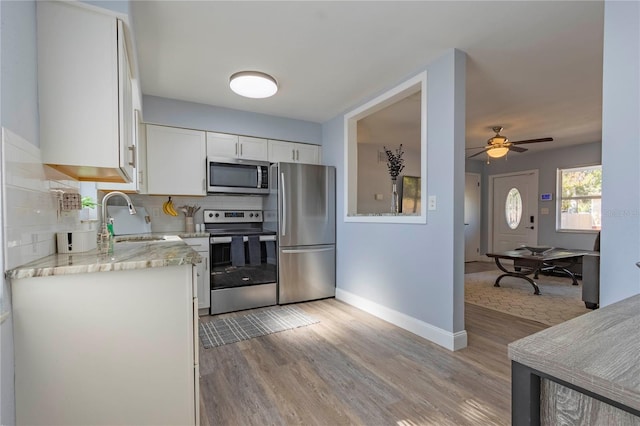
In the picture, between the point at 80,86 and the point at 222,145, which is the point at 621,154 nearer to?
the point at 80,86

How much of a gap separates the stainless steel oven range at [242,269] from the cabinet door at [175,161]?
466 millimetres

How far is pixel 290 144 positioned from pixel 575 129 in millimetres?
4245

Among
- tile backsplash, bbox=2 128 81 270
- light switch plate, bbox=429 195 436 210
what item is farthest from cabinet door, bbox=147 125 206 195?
light switch plate, bbox=429 195 436 210

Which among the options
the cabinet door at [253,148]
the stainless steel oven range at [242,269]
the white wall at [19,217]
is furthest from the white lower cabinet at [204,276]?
the white wall at [19,217]

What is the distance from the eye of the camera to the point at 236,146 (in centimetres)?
356

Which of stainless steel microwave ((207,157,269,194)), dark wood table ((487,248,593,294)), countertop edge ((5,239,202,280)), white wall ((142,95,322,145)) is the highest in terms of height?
white wall ((142,95,322,145))

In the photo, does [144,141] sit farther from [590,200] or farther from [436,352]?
[590,200]

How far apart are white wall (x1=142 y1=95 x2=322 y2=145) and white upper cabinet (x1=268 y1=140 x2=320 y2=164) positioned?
76 mm

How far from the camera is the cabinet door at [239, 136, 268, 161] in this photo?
360cm

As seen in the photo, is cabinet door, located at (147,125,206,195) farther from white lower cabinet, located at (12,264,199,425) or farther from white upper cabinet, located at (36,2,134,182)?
white lower cabinet, located at (12,264,199,425)

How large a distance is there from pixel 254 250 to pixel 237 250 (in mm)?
188

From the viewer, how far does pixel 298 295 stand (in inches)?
140

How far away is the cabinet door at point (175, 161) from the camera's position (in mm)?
3162

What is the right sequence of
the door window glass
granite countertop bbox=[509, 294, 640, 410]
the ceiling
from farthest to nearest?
the door window glass → the ceiling → granite countertop bbox=[509, 294, 640, 410]
